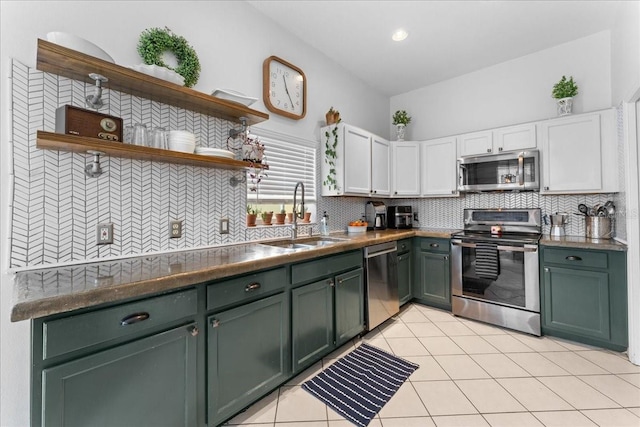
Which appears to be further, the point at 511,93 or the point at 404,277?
the point at 511,93

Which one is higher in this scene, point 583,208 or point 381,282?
point 583,208

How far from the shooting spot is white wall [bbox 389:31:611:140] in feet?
9.78

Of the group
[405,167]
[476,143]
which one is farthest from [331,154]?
[476,143]

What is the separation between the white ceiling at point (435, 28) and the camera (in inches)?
99.3

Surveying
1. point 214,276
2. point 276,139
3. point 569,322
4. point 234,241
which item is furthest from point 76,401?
point 569,322

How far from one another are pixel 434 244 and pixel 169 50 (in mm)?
3203

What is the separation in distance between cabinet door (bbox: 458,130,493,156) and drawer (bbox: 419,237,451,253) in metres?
1.15

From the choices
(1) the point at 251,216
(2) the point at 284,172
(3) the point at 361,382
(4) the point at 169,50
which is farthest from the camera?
(2) the point at 284,172

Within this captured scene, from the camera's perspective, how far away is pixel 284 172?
2.88m

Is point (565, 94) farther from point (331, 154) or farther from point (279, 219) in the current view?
point (279, 219)

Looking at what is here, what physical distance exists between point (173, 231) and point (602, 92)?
435cm

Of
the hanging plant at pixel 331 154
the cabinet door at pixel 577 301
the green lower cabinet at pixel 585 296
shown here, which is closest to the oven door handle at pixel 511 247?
the green lower cabinet at pixel 585 296

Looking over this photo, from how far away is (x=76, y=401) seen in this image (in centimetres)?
108

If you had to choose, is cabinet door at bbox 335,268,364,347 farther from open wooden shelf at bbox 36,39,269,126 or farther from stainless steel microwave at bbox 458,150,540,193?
stainless steel microwave at bbox 458,150,540,193
